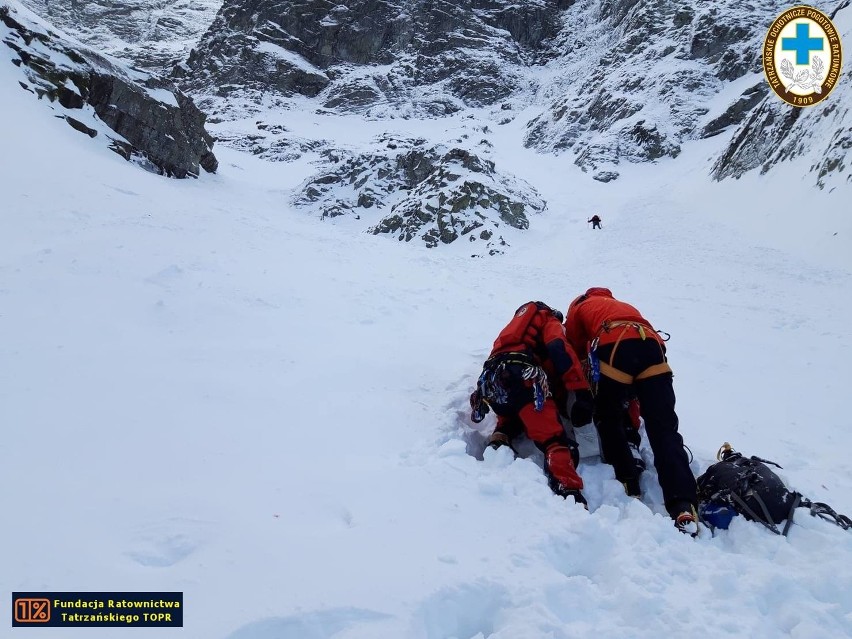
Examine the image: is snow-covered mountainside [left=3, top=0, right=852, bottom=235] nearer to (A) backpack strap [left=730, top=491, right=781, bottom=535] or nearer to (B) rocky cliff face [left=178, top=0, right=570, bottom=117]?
(B) rocky cliff face [left=178, top=0, right=570, bottom=117]

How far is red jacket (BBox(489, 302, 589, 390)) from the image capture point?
13.0 ft


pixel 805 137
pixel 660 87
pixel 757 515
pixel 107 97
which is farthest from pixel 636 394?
pixel 660 87

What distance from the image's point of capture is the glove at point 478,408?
4.17 m

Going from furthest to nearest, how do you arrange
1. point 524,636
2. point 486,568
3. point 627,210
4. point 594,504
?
point 627,210 < point 594,504 < point 486,568 < point 524,636

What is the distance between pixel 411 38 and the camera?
252 feet

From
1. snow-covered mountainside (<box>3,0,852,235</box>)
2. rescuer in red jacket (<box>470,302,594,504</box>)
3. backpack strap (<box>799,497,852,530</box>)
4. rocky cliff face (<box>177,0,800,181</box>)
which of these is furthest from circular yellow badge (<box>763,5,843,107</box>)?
backpack strap (<box>799,497,852,530</box>)

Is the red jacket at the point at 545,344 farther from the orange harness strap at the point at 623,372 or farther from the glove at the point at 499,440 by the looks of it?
the glove at the point at 499,440

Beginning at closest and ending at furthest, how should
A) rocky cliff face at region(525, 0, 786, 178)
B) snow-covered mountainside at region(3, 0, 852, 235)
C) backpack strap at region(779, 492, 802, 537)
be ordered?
1. backpack strap at region(779, 492, 802, 537)
2. snow-covered mountainside at region(3, 0, 852, 235)
3. rocky cliff face at region(525, 0, 786, 178)

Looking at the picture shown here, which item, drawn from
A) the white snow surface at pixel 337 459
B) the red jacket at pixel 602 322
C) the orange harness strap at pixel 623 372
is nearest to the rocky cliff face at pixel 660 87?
the white snow surface at pixel 337 459

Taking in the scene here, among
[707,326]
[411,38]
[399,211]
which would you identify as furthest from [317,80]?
[707,326]

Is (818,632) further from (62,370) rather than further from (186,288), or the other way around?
(186,288)

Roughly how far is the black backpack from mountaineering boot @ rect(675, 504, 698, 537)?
172 millimetres

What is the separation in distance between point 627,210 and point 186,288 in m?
21.1

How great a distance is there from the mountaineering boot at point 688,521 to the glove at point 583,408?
37.2 inches
